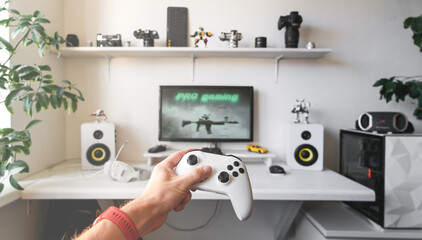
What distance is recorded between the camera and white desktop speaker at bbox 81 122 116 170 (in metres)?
1.56

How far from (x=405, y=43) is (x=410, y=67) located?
0.64ft

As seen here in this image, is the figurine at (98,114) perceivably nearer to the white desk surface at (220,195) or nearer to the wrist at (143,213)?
the white desk surface at (220,195)

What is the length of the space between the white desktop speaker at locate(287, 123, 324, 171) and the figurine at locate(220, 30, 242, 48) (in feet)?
2.32

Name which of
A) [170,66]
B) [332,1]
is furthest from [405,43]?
[170,66]

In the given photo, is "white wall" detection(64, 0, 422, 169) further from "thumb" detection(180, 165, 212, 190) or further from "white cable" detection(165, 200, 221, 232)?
"thumb" detection(180, 165, 212, 190)

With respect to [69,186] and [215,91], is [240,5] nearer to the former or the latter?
[215,91]

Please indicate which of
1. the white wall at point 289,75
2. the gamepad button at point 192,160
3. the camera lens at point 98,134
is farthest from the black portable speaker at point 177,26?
the gamepad button at point 192,160

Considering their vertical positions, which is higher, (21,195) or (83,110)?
(83,110)

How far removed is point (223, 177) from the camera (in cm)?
64

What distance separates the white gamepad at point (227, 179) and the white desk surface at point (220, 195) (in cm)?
53

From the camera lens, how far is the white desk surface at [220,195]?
114 centimetres

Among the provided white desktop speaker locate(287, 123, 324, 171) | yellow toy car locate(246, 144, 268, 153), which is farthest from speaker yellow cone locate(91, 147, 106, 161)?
white desktop speaker locate(287, 123, 324, 171)

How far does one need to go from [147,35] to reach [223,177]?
1354mm

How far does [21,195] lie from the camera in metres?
1.12
